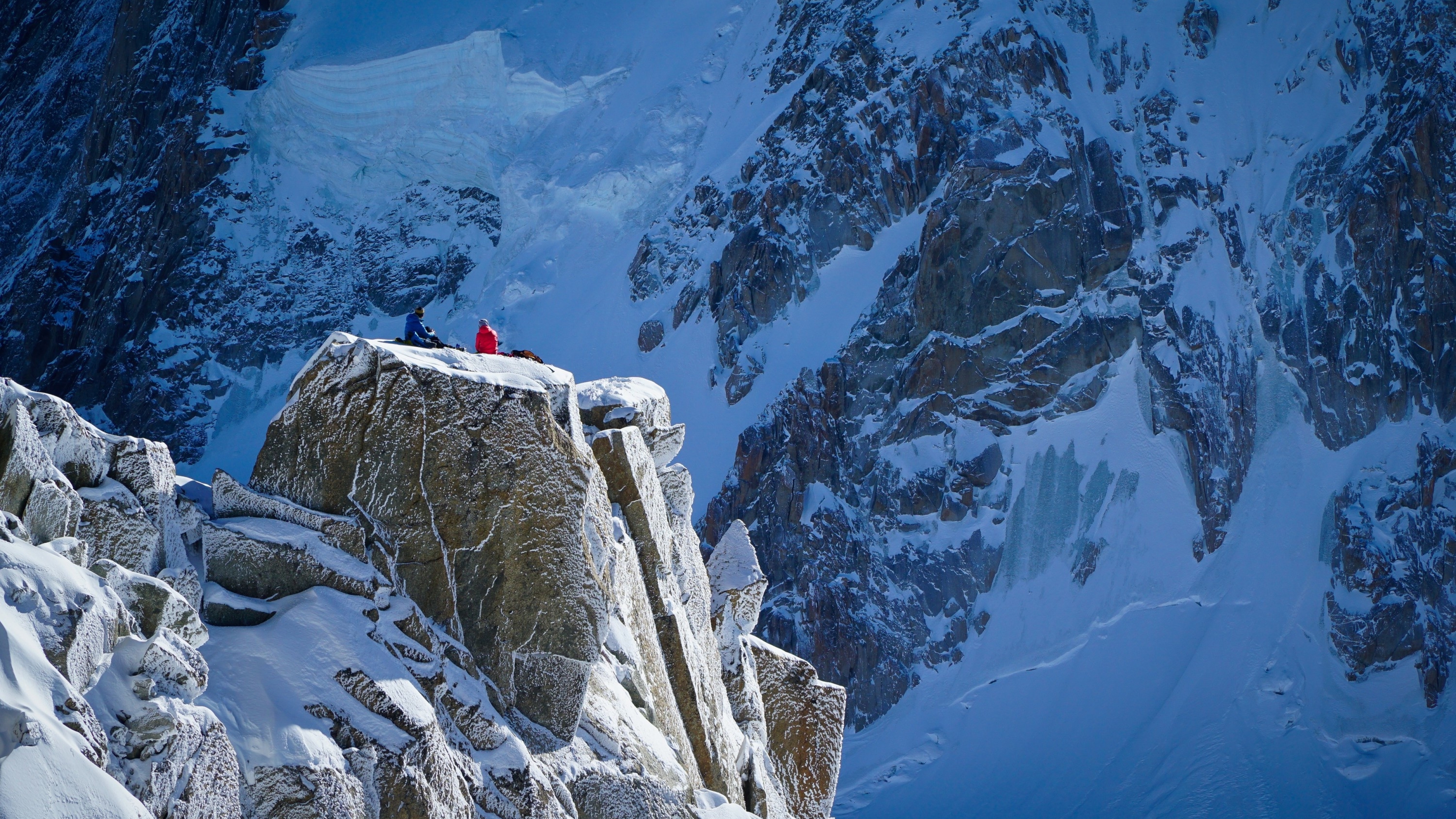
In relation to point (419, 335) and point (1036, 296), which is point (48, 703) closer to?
point (419, 335)

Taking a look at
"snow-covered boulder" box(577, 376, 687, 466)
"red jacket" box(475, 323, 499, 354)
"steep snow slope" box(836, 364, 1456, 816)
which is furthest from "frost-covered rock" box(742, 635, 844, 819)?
"steep snow slope" box(836, 364, 1456, 816)

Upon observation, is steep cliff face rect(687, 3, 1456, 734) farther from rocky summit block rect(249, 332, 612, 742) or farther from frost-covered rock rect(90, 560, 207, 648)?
frost-covered rock rect(90, 560, 207, 648)

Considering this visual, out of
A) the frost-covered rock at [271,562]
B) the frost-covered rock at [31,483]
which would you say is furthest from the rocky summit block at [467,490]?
the frost-covered rock at [31,483]

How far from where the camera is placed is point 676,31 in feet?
315

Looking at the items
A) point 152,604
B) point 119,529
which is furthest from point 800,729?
point 152,604

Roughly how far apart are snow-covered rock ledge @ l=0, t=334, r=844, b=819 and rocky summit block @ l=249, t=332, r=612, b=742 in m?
0.02

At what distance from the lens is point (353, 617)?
10.9m

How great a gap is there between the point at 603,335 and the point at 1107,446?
111 ft

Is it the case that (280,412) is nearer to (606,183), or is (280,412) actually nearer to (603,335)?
(603,335)

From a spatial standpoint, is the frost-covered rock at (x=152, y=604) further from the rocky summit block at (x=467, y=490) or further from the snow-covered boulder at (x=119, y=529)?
the rocky summit block at (x=467, y=490)

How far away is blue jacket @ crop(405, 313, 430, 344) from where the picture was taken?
13766 millimetres

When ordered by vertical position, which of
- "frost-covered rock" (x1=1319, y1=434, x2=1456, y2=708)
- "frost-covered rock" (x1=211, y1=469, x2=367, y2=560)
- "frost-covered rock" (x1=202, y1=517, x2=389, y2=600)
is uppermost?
"frost-covered rock" (x1=211, y1=469, x2=367, y2=560)

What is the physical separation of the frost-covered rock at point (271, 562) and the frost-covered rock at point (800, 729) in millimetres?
9676

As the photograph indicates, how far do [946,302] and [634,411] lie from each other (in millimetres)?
68255
